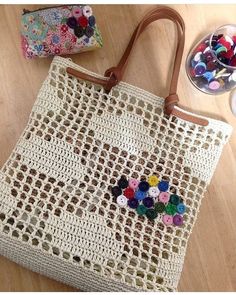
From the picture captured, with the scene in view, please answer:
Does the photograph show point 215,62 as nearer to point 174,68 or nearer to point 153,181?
point 174,68

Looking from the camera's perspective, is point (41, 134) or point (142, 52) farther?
point (142, 52)

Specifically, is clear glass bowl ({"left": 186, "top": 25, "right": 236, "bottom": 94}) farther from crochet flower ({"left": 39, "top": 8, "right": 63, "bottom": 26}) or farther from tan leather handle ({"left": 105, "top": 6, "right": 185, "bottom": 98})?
crochet flower ({"left": 39, "top": 8, "right": 63, "bottom": 26})

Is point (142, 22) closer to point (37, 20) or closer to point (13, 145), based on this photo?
point (37, 20)

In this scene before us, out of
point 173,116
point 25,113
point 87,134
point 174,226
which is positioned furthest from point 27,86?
point 174,226

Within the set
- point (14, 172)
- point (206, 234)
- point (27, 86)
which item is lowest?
point (206, 234)

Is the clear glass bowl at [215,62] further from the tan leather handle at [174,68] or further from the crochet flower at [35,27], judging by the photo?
the crochet flower at [35,27]

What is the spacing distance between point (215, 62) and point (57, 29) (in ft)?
1.05


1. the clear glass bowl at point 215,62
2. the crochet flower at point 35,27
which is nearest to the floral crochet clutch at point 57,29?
the crochet flower at point 35,27

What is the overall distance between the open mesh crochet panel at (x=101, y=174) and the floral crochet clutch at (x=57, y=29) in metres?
0.04

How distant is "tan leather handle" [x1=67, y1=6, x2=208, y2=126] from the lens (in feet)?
2.74

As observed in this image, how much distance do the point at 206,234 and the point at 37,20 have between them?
530 mm

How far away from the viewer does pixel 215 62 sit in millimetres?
870

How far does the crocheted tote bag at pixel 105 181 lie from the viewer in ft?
2.48

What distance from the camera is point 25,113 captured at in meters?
0.87
